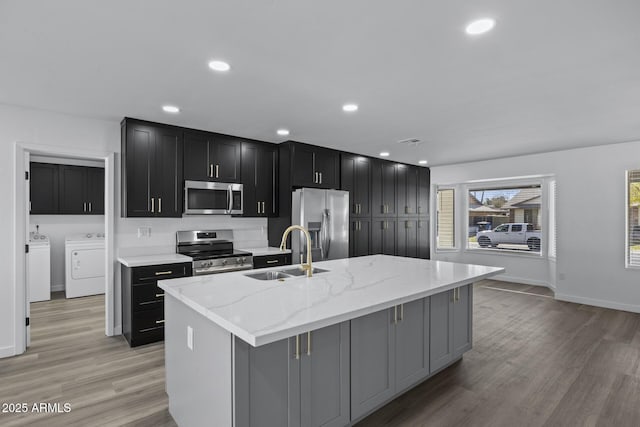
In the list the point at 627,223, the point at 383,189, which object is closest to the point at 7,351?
the point at 383,189

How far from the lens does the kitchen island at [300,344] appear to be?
1579 mm

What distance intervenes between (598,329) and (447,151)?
3126mm

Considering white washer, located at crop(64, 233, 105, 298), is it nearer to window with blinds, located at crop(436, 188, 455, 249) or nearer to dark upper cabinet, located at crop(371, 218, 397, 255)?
dark upper cabinet, located at crop(371, 218, 397, 255)

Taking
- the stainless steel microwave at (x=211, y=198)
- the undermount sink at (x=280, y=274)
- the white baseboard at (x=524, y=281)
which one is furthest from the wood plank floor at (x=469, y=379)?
the white baseboard at (x=524, y=281)

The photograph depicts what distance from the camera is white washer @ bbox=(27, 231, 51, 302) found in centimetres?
502

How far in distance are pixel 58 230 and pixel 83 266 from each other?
87 centimetres

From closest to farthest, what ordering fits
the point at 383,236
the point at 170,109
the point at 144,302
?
the point at 170,109, the point at 144,302, the point at 383,236

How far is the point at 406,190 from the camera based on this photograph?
22.0 feet

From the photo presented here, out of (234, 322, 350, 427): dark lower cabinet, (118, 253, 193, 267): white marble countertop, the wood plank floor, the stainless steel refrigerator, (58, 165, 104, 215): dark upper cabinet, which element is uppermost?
(58, 165, 104, 215): dark upper cabinet

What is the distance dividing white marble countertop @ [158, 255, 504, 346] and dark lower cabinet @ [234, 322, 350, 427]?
185mm

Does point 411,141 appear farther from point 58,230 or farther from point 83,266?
point 58,230

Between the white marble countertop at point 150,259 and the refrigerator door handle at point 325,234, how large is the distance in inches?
75.0

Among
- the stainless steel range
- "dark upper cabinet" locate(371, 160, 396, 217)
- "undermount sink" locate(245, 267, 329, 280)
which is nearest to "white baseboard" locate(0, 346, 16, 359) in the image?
the stainless steel range

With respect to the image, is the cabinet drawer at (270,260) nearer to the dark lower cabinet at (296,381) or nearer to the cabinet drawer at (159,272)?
the cabinet drawer at (159,272)
